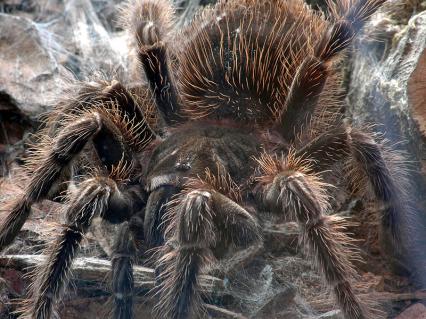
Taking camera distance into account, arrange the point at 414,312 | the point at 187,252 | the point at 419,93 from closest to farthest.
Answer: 1. the point at 187,252
2. the point at 414,312
3. the point at 419,93

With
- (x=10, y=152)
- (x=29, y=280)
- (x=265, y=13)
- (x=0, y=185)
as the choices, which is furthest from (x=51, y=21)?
(x=29, y=280)

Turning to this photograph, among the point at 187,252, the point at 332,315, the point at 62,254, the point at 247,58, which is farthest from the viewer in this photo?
the point at 247,58

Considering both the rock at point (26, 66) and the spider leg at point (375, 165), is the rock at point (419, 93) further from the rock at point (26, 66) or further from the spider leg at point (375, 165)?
the rock at point (26, 66)

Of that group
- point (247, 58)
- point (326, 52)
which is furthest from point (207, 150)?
point (326, 52)

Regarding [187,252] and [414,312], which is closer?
[187,252]

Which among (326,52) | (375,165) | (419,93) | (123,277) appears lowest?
(123,277)

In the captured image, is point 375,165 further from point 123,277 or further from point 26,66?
point 26,66

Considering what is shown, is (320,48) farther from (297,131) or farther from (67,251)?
(67,251)
